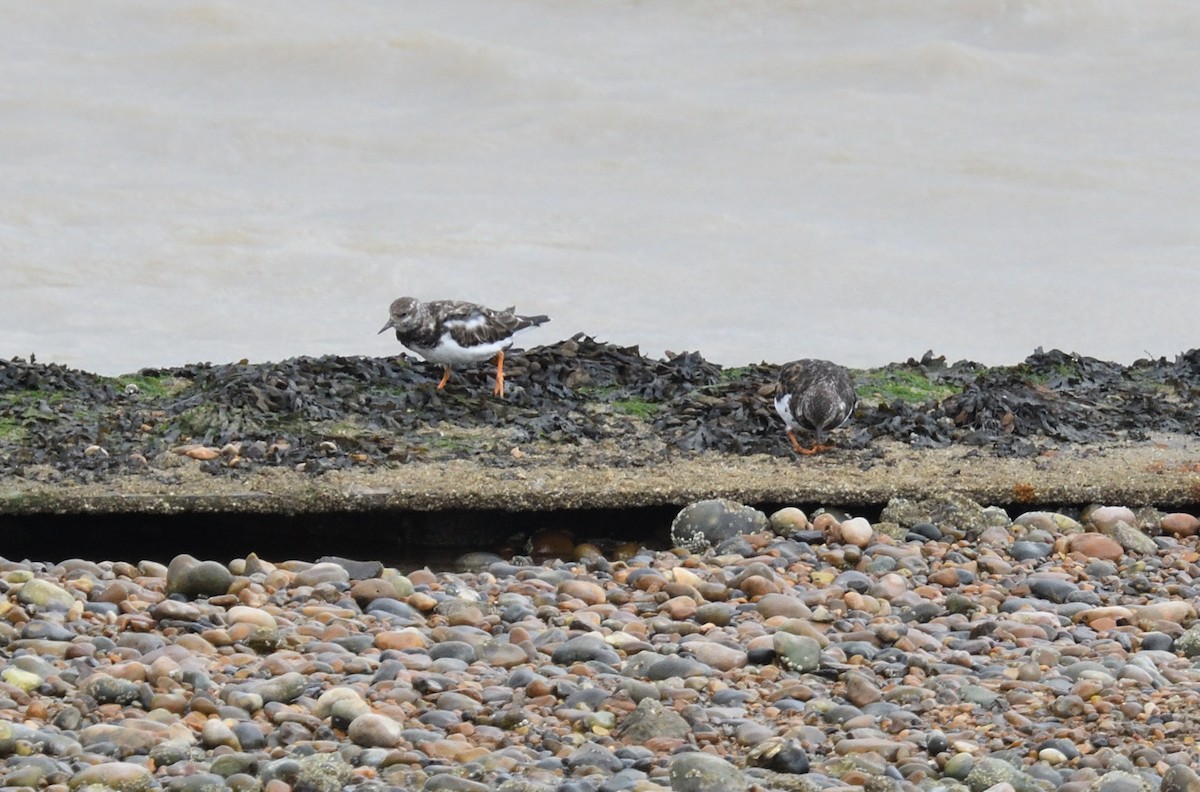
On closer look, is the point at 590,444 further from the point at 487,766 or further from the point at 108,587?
the point at 487,766

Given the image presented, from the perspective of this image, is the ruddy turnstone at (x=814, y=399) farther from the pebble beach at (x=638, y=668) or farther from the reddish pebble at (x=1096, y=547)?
the reddish pebble at (x=1096, y=547)

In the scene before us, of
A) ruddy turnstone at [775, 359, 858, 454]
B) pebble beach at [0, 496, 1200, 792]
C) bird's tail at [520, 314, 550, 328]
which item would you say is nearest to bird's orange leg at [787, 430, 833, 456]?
ruddy turnstone at [775, 359, 858, 454]

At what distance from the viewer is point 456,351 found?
29.4 feet

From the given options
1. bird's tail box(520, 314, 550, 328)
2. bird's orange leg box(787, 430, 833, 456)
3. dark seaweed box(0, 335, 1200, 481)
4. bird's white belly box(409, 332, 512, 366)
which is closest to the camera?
dark seaweed box(0, 335, 1200, 481)

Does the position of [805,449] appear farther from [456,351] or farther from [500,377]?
[456,351]

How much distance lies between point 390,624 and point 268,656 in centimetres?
59

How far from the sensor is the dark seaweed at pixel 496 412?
793cm

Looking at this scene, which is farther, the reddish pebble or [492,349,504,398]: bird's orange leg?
[492,349,504,398]: bird's orange leg

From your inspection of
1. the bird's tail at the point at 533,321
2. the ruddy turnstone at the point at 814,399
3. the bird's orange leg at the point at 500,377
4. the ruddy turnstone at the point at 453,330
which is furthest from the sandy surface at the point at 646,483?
the bird's tail at the point at 533,321

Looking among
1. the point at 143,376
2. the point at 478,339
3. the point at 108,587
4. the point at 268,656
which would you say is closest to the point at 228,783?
the point at 268,656

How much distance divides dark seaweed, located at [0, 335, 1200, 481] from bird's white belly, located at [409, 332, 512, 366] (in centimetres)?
17

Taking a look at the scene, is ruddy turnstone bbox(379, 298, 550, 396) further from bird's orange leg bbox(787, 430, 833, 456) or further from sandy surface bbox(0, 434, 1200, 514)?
bird's orange leg bbox(787, 430, 833, 456)

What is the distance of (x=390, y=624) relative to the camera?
5957 mm

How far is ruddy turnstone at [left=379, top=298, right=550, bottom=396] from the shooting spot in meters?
8.98
